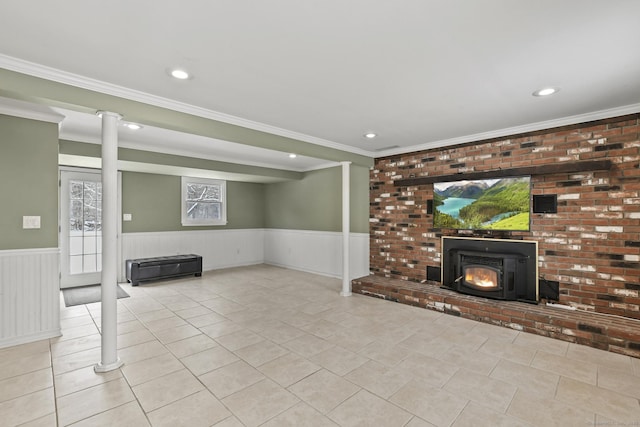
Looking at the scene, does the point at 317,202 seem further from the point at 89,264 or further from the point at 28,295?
the point at 28,295

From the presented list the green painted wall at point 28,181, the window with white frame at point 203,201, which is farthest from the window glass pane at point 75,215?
the green painted wall at point 28,181

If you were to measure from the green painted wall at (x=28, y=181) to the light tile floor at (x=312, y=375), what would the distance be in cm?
114

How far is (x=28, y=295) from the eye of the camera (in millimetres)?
3232

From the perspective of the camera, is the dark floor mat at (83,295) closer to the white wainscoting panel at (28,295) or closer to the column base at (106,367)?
the white wainscoting panel at (28,295)

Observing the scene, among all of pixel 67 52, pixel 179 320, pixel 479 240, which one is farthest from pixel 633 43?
pixel 179 320

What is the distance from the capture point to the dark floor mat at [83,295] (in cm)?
470

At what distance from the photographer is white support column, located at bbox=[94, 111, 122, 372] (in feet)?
8.81

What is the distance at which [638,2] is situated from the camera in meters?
1.61

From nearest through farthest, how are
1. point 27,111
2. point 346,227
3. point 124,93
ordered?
point 124,93, point 27,111, point 346,227

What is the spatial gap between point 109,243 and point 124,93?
4.43ft

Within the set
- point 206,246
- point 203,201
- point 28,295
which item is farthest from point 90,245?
point 28,295

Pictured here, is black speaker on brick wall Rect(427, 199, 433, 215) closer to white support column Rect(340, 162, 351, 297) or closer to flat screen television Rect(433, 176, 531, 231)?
flat screen television Rect(433, 176, 531, 231)

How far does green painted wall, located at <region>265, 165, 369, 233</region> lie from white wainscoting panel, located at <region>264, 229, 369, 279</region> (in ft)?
0.52

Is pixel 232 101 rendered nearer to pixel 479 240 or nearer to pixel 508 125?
pixel 508 125
